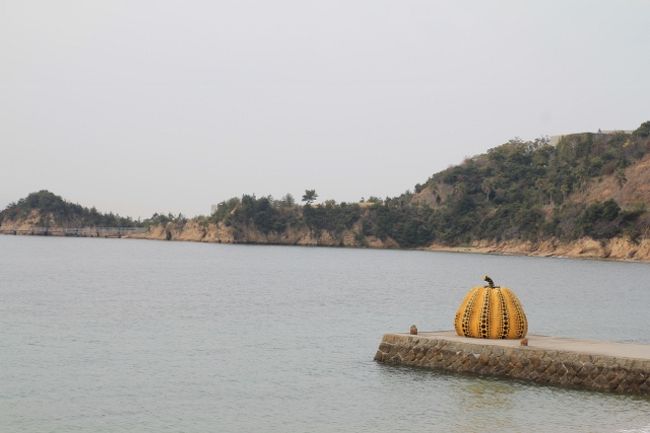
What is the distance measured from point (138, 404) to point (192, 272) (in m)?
83.7

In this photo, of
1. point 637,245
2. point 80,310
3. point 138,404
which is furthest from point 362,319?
point 637,245

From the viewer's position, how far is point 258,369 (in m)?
32.0

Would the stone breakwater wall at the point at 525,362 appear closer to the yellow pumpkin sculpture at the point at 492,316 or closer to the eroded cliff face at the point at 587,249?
the yellow pumpkin sculpture at the point at 492,316

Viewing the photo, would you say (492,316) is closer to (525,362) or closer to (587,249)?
(525,362)

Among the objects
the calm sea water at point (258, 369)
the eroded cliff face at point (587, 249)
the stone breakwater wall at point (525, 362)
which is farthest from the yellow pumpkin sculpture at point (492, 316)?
the eroded cliff face at point (587, 249)

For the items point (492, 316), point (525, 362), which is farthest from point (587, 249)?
point (525, 362)

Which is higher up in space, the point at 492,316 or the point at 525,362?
the point at 492,316

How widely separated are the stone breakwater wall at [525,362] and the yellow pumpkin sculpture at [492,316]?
19.7 inches

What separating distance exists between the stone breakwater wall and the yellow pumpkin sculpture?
1.64 feet

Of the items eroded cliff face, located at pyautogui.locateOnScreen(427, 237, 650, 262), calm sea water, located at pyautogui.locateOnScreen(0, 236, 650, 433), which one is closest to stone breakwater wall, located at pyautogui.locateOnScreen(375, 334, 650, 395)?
calm sea water, located at pyautogui.locateOnScreen(0, 236, 650, 433)

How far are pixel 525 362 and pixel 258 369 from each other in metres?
8.90

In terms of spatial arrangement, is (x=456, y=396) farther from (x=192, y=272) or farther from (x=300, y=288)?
(x=192, y=272)

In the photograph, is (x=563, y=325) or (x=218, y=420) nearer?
(x=218, y=420)

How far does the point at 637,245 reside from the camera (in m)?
164
